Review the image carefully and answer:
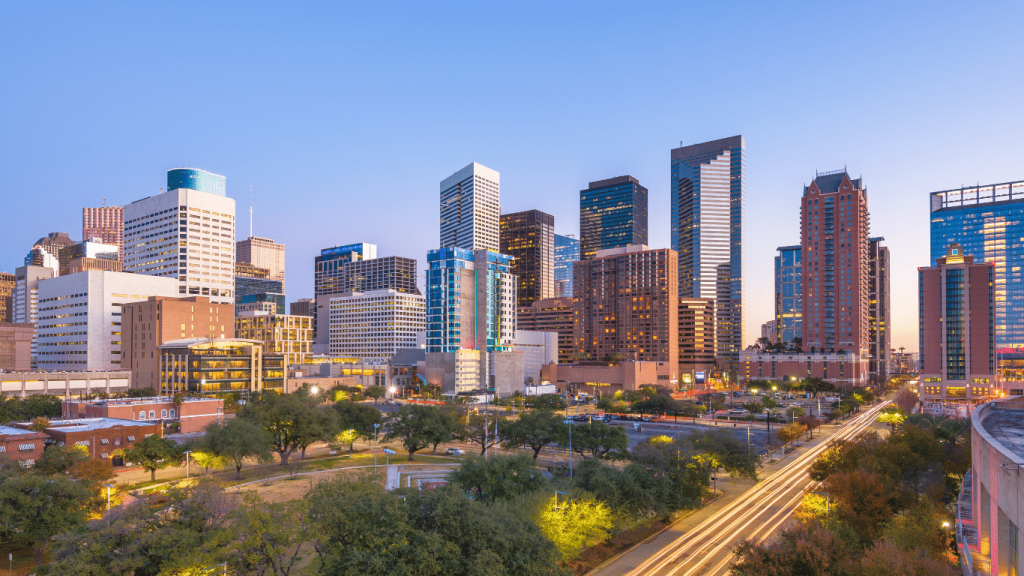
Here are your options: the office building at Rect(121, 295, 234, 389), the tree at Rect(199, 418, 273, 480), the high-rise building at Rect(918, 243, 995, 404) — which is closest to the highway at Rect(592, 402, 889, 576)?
the tree at Rect(199, 418, 273, 480)

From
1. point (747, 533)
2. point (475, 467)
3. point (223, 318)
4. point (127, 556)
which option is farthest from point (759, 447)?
point (223, 318)

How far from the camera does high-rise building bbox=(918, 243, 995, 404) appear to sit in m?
154

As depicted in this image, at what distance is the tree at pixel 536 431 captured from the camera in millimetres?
71500

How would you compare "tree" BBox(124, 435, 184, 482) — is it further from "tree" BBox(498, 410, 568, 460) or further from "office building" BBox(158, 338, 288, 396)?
"office building" BBox(158, 338, 288, 396)

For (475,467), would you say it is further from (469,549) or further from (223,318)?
(223,318)

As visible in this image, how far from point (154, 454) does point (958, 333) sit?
183m

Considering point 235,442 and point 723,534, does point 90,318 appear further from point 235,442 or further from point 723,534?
point 723,534

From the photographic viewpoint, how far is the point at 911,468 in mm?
55781

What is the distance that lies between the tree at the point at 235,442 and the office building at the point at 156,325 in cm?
10489

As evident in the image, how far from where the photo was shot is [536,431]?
71.2 meters

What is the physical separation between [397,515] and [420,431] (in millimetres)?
47052

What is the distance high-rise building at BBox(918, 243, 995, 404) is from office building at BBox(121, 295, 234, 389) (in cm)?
19919

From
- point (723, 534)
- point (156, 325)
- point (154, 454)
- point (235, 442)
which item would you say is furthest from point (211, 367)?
point (723, 534)

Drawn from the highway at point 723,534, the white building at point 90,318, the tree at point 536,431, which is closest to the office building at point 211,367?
the white building at point 90,318
